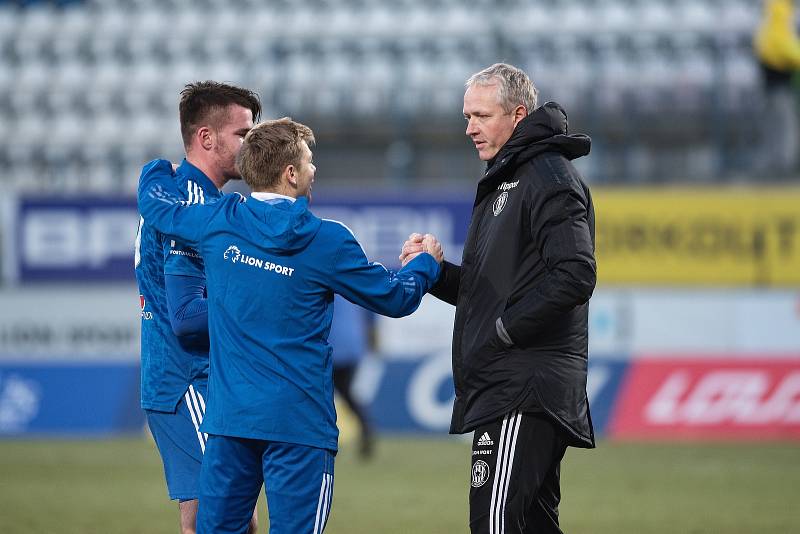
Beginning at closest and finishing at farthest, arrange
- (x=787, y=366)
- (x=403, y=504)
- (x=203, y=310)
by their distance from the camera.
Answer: (x=203, y=310)
(x=403, y=504)
(x=787, y=366)

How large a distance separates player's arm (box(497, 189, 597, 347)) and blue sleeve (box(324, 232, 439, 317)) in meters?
0.36

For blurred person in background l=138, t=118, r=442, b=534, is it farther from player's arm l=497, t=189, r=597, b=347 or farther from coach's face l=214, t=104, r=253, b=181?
coach's face l=214, t=104, r=253, b=181

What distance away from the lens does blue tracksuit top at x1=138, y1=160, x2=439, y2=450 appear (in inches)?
156

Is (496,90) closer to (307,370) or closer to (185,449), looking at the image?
(307,370)

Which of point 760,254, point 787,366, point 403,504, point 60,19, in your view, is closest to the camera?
point 403,504

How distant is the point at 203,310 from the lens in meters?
4.28

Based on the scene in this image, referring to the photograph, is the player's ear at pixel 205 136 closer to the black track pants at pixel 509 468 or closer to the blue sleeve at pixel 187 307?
the blue sleeve at pixel 187 307

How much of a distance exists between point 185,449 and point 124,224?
10.9 m

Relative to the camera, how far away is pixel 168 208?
4293 millimetres

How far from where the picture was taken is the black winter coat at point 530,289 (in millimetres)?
4188

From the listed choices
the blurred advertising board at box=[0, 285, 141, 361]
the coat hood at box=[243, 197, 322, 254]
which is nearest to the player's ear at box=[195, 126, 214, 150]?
the coat hood at box=[243, 197, 322, 254]

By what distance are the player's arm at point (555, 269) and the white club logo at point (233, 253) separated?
3.15 feet

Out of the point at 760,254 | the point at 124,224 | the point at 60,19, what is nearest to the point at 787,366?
the point at 760,254

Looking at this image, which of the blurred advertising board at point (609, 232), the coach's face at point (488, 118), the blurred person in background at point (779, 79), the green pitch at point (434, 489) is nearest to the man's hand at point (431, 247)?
the coach's face at point (488, 118)
